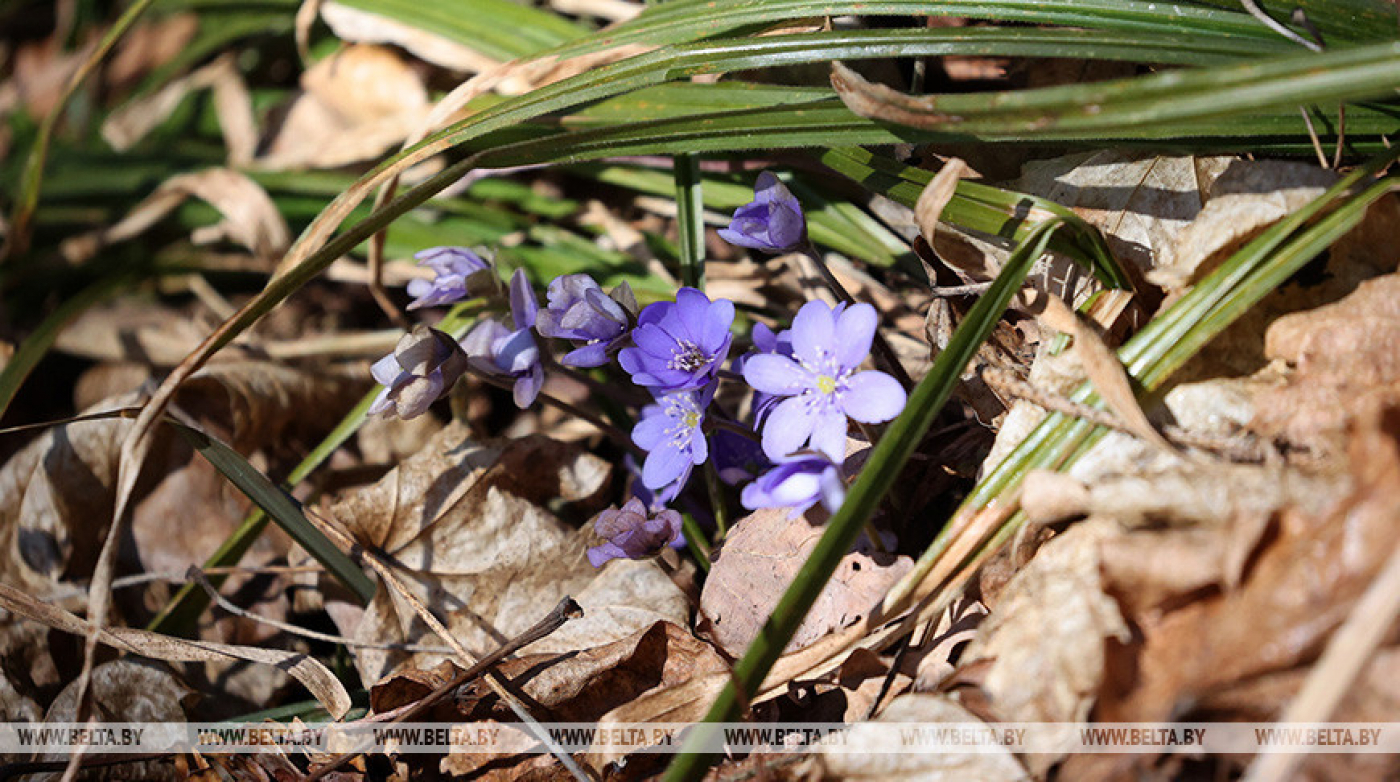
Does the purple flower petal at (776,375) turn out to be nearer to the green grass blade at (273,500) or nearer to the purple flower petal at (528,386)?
the purple flower petal at (528,386)

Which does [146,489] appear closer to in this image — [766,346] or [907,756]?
[766,346]

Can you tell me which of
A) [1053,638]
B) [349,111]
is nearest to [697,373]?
[1053,638]

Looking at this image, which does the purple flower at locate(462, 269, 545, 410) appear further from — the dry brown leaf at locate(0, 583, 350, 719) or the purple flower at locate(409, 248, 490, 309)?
the dry brown leaf at locate(0, 583, 350, 719)

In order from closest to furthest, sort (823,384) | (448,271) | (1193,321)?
(1193,321)
(823,384)
(448,271)

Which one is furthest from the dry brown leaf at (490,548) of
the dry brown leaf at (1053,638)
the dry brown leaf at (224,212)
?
the dry brown leaf at (224,212)

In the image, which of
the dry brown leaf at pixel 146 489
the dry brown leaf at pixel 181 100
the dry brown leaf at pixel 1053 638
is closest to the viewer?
the dry brown leaf at pixel 1053 638

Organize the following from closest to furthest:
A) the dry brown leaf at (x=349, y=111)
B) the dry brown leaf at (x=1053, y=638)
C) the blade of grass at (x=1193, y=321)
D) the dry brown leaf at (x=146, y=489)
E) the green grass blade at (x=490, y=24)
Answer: the dry brown leaf at (x=1053, y=638) → the blade of grass at (x=1193, y=321) → the dry brown leaf at (x=146, y=489) → the green grass blade at (x=490, y=24) → the dry brown leaf at (x=349, y=111)
